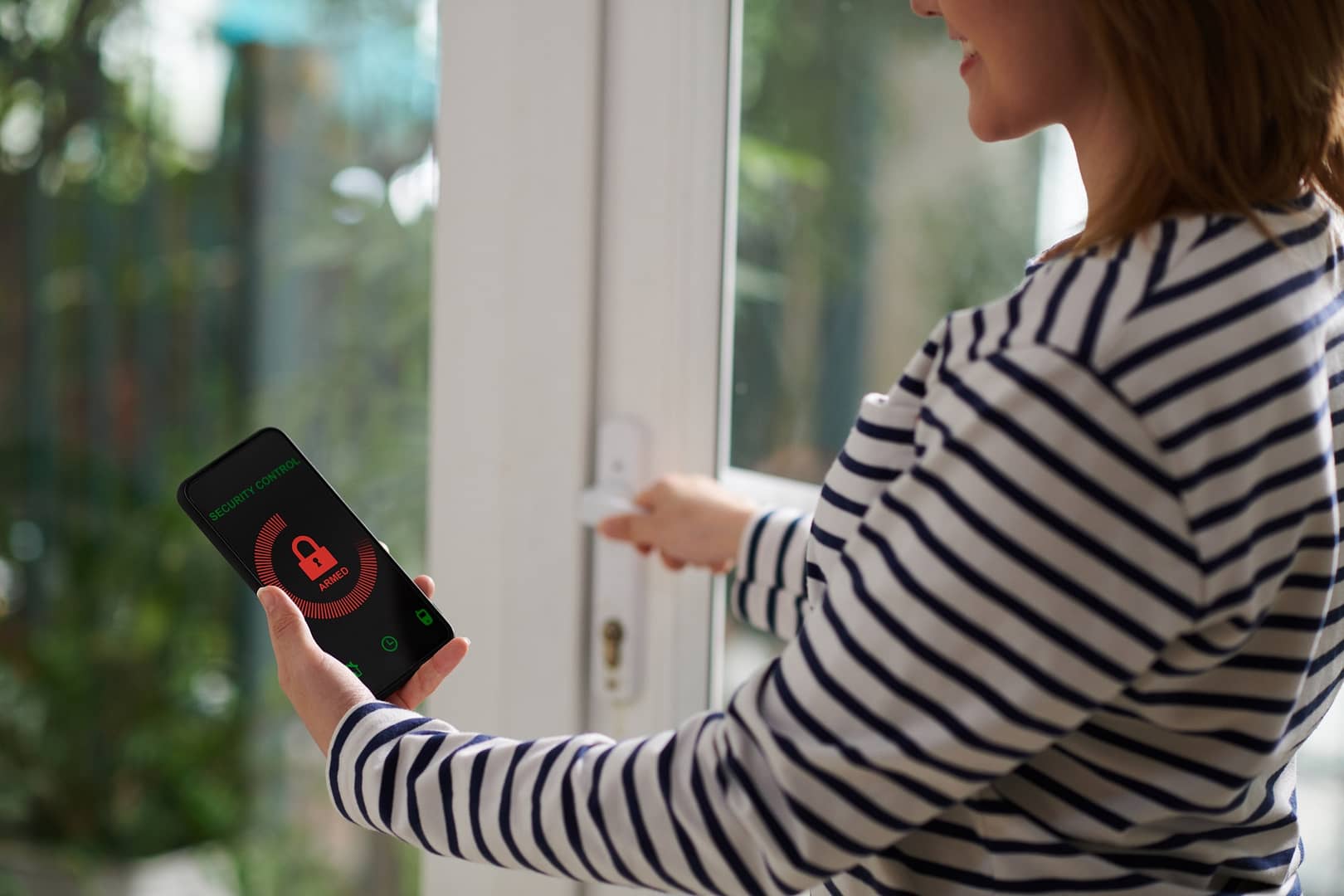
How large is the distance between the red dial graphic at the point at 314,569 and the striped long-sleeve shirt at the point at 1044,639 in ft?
0.48

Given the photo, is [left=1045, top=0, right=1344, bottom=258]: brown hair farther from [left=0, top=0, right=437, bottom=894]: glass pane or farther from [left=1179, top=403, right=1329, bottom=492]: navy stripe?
[left=0, top=0, right=437, bottom=894]: glass pane

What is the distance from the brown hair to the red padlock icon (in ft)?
1.38

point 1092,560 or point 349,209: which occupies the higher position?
point 349,209

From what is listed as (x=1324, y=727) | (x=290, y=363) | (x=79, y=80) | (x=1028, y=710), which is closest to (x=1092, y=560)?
(x=1028, y=710)

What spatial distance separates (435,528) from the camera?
3.25ft

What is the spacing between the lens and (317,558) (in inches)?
25.2

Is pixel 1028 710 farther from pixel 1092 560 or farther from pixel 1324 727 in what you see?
pixel 1324 727

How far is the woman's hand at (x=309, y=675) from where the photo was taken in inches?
21.6

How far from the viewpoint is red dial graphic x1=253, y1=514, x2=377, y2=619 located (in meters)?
0.63

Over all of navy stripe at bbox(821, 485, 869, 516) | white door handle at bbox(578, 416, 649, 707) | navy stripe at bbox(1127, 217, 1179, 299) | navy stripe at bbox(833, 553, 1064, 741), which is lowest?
white door handle at bbox(578, 416, 649, 707)

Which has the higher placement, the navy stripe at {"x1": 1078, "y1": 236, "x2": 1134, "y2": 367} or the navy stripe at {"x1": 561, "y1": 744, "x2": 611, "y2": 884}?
the navy stripe at {"x1": 1078, "y1": 236, "x2": 1134, "y2": 367}

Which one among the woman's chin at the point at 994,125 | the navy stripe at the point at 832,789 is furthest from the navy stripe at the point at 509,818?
the woman's chin at the point at 994,125

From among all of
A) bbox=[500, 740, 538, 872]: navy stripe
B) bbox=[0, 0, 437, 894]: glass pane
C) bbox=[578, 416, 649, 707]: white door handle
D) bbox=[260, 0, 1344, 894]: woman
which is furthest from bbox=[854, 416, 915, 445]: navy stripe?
bbox=[0, 0, 437, 894]: glass pane

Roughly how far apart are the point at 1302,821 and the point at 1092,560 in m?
0.49
